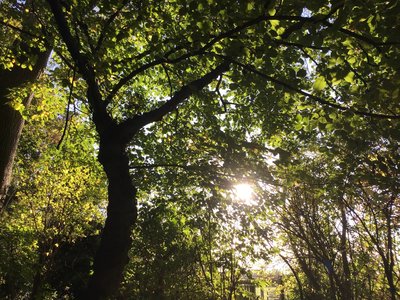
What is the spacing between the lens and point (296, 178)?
19.9ft

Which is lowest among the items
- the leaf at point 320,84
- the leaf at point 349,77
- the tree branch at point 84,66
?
the leaf at point 320,84

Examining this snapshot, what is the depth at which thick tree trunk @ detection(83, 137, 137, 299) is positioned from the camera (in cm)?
410

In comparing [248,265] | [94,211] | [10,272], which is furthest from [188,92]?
[10,272]

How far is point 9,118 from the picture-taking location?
5.49 metres

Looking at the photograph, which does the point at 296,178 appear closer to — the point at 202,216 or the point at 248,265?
the point at 202,216

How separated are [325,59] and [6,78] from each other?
570cm

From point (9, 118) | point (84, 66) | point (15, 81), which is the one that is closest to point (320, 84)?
point (84, 66)

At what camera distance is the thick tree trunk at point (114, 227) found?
13.5 feet

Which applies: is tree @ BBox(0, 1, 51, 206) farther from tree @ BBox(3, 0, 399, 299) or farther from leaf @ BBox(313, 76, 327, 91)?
leaf @ BBox(313, 76, 327, 91)

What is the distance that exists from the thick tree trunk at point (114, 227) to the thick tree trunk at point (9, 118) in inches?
61.7

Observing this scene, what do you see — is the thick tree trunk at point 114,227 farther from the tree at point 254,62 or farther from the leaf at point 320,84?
the leaf at point 320,84

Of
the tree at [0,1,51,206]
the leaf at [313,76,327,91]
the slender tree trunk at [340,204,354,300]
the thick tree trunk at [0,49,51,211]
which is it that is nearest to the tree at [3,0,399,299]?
the leaf at [313,76,327,91]

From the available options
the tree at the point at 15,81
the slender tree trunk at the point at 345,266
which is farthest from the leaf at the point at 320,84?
the slender tree trunk at the point at 345,266

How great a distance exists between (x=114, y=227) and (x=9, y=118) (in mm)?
2863
